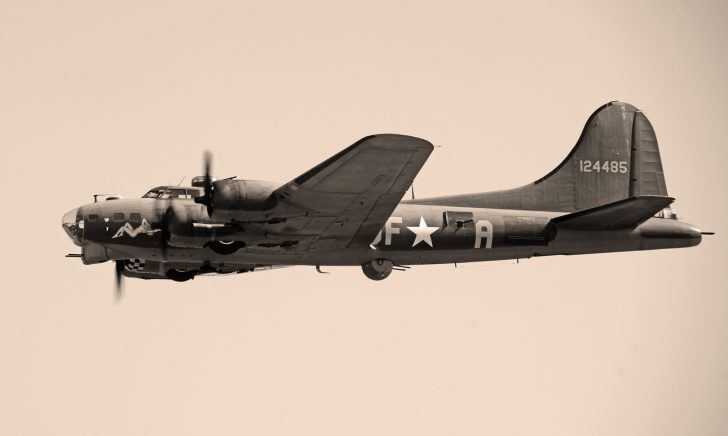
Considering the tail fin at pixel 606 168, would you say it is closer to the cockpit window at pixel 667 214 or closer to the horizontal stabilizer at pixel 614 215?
the cockpit window at pixel 667 214

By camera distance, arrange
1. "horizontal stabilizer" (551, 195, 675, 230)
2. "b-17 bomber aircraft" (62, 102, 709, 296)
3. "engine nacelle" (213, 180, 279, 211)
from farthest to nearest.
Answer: "horizontal stabilizer" (551, 195, 675, 230)
"b-17 bomber aircraft" (62, 102, 709, 296)
"engine nacelle" (213, 180, 279, 211)

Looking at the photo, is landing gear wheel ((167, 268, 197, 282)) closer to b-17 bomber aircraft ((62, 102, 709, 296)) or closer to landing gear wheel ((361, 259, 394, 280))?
b-17 bomber aircraft ((62, 102, 709, 296))

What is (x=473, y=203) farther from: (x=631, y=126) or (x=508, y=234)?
(x=631, y=126)

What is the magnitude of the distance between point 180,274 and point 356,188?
625 centimetres

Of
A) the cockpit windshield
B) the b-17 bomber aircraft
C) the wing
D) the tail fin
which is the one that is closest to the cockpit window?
the b-17 bomber aircraft

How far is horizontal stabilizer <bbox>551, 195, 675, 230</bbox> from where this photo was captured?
29.4 m

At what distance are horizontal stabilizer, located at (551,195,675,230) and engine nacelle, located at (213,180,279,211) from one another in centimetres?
755

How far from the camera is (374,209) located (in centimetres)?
2784

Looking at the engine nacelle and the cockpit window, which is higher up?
the engine nacelle

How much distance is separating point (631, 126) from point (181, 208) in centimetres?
1220

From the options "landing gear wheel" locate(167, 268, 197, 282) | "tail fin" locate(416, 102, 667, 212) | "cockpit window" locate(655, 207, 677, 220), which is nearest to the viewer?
"landing gear wheel" locate(167, 268, 197, 282)

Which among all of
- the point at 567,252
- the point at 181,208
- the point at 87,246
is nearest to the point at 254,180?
the point at 181,208

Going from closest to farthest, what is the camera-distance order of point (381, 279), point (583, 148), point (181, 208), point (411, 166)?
point (411, 166)
point (181, 208)
point (381, 279)
point (583, 148)

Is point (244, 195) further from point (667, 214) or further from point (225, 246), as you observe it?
point (667, 214)
